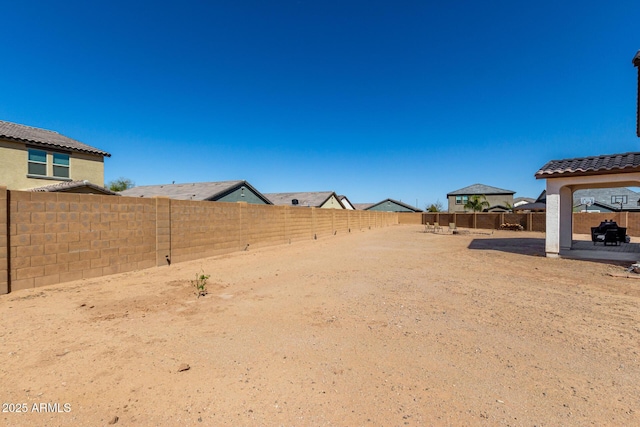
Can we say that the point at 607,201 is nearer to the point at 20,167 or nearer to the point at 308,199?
the point at 308,199

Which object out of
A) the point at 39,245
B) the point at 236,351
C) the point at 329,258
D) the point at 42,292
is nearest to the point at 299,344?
the point at 236,351

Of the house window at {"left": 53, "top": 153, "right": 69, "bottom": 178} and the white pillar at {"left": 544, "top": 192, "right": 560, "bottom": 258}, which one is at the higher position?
the house window at {"left": 53, "top": 153, "right": 69, "bottom": 178}

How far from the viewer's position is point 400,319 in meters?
4.42

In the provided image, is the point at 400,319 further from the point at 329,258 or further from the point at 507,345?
the point at 329,258

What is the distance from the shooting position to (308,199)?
137ft

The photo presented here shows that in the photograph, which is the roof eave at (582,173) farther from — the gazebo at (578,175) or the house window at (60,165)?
the house window at (60,165)

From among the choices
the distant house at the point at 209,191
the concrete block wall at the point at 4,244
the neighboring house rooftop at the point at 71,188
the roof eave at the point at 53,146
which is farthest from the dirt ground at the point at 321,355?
the distant house at the point at 209,191

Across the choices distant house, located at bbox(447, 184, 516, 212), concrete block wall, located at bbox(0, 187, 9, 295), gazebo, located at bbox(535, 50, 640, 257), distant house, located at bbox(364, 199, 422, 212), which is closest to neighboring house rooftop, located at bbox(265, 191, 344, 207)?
distant house, located at bbox(364, 199, 422, 212)

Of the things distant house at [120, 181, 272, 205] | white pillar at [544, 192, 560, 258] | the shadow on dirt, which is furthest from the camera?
distant house at [120, 181, 272, 205]

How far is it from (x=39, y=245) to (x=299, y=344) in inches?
235

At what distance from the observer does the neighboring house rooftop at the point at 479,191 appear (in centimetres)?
5309

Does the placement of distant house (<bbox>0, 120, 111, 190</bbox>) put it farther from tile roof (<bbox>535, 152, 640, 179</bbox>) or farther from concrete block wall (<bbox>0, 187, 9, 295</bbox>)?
tile roof (<bbox>535, 152, 640, 179</bbox>)

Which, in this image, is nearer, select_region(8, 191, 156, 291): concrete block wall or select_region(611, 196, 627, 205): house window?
select_region(8, 191, 156, 291): concrete block wall

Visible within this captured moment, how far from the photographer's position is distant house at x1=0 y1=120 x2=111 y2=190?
13008 millimetres
